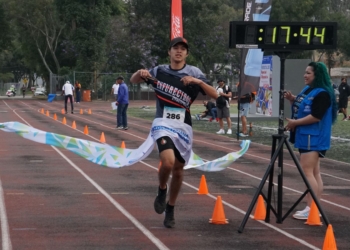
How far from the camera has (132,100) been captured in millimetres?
64375

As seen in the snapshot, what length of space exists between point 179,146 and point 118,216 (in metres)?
1.44

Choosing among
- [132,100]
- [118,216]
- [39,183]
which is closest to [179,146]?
[118,216]

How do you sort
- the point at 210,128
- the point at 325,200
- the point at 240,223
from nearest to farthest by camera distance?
the point at 240,223
the point at 325,200
the point at 210,128

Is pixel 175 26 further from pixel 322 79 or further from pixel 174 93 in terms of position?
pixel 174 93

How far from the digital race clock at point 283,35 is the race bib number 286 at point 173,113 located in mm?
972

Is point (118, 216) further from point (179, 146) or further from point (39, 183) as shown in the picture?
point (39, 183)

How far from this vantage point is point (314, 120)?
8.83 m

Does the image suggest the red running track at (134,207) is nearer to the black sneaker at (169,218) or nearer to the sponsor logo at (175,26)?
the black sneaker at (169,218)

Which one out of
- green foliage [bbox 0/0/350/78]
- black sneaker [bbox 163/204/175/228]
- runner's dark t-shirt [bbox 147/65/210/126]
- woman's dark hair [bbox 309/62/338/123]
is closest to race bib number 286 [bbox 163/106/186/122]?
runner's dark t-shirt [bbox 147/65/210/126]

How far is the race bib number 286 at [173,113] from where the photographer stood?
27.2 ft

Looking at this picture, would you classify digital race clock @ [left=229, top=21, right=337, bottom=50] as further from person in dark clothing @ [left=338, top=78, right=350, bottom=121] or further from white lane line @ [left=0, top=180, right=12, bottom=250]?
person in dark clothing @ [left=338, top=78, right=350, bottom=121]

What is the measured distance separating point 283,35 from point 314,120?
1039mm

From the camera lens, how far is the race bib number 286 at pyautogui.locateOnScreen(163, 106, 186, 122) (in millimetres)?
8305

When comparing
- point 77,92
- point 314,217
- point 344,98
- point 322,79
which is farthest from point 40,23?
point 314,217
